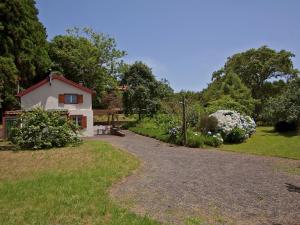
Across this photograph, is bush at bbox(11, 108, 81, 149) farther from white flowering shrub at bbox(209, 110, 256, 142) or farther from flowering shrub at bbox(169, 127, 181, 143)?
white flowering shrub at bbox(209, 110, 256, 142)

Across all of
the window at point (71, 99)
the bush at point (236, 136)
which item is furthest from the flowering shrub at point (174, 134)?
the window at point (71, 99)

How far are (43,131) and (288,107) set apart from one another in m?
20.7

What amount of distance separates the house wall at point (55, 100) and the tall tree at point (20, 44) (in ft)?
13.7

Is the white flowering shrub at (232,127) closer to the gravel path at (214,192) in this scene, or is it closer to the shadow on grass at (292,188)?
the gravel path at (214,192)

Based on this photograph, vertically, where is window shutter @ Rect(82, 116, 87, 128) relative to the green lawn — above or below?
above

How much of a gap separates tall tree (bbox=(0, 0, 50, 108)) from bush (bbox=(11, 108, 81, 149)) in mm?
12623

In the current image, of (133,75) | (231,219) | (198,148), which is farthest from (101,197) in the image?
(133,75)

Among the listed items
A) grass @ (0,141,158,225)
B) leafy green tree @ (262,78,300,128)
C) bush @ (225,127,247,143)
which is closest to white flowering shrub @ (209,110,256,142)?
bush @ (225,127,247,143)

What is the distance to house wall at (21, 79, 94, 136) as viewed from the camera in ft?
93.2

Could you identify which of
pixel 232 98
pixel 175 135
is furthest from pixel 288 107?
pixel 175 135

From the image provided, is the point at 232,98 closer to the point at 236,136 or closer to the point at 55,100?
the point at 236,136

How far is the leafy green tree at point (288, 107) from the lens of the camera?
1073 inches

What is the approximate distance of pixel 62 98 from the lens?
29.0 m

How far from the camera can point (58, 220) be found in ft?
23.4
